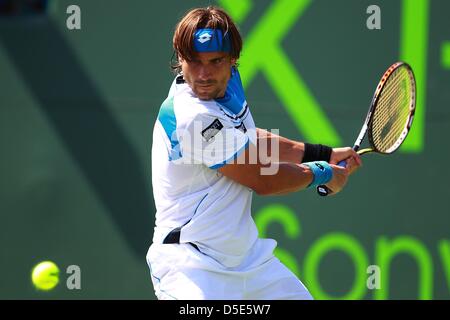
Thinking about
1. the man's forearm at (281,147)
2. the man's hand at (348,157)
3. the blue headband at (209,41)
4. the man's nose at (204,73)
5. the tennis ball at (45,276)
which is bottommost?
the tennis ball at (45,276)

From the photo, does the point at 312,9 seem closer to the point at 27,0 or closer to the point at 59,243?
the point at 27,0

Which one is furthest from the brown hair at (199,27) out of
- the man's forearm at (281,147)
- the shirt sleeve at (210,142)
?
the man's forearm at (281,147)

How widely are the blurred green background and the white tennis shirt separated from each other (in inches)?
78.4

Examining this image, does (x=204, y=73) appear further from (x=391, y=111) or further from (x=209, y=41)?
(x=391, y=111)

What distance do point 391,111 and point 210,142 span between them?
1368mm

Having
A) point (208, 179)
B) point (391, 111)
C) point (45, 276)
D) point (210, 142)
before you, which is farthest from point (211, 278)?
point (45, 276)

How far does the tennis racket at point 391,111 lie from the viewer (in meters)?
4.59

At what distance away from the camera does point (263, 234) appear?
6.00m

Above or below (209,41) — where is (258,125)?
below

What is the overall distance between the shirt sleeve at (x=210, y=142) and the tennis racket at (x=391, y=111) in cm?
95

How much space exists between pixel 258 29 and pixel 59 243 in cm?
189

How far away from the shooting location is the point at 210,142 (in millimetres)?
3770

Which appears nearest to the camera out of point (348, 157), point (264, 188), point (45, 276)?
point (264, 188)

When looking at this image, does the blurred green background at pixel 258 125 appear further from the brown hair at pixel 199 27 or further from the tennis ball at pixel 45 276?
the brown hair at pixel 199 27
